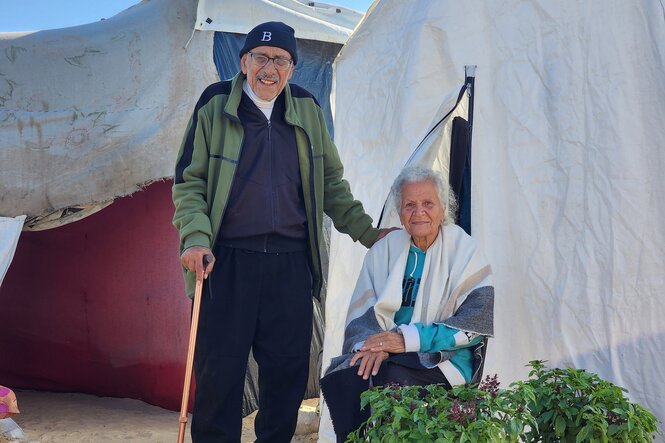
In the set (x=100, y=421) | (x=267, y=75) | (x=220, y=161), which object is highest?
(x=267, y=75)

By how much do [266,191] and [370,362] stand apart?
2.37 ft

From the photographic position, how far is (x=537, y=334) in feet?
11.4

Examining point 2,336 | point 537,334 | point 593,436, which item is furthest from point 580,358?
point 2,336

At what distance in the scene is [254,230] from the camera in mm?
3031

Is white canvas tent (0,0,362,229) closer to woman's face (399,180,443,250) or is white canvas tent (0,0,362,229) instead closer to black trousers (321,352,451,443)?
woman's face (399,180,443,250)

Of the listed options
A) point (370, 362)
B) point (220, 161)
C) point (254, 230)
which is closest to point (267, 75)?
point (220, 161)

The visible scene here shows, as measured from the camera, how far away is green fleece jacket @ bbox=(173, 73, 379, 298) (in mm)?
3008

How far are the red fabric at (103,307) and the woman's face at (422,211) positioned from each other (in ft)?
8.94

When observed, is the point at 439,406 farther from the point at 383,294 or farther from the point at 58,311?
the point at 58,311

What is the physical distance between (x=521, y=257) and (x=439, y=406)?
1285mm

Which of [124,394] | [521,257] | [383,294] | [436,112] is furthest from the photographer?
[124,394]

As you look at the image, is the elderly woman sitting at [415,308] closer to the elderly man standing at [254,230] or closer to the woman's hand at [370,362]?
the woman's hand at [370,362]

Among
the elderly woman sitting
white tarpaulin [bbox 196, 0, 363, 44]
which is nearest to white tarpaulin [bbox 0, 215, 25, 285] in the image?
white tarpaulin [bbox 196, 0, 363, 44]

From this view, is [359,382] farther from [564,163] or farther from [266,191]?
[564,163]
